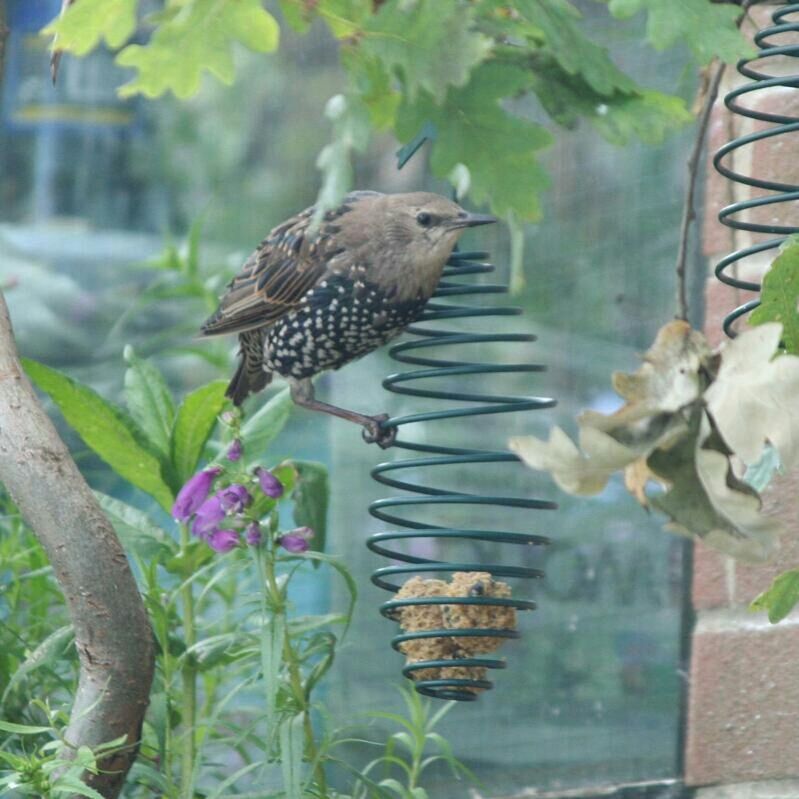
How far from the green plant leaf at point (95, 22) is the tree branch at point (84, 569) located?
52 cm

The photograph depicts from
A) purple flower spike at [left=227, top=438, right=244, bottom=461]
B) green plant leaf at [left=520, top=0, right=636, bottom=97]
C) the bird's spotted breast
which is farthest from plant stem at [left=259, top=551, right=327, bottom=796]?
green plant leaf at [left=520, top=0, right=636, bottom=97]

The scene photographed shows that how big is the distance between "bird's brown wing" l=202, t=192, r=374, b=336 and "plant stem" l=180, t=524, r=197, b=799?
323mm

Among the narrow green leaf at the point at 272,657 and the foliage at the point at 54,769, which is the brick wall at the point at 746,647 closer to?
the narrow green leaf at the point at 272,657

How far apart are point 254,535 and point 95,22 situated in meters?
0.66

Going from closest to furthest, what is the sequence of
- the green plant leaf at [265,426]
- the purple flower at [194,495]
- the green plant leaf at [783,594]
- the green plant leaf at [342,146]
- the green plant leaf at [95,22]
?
the green plant leaf at [342,146] < the green plant leaf at [95,22] < the green plant leaf at [783,594] < the purple flower at [194,495] < the green plant leaf at [265,426]

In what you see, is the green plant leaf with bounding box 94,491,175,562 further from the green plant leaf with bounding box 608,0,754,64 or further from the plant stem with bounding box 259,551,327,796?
the green plant leaf with bounding box 608,0,754,64

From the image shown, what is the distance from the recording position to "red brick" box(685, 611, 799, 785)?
1598 millimetres

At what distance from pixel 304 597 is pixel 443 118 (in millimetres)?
1476

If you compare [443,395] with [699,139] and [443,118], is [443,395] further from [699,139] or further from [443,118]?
[443,118]

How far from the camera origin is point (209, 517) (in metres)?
1.56

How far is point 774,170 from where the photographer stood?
1583 mm

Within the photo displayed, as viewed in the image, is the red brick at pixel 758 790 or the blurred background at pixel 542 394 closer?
the red brick at pixel 758 790

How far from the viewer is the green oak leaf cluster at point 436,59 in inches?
36.7

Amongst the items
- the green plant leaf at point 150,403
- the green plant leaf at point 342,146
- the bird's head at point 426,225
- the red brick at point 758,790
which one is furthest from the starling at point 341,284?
the green plant leaf at point 342,146
